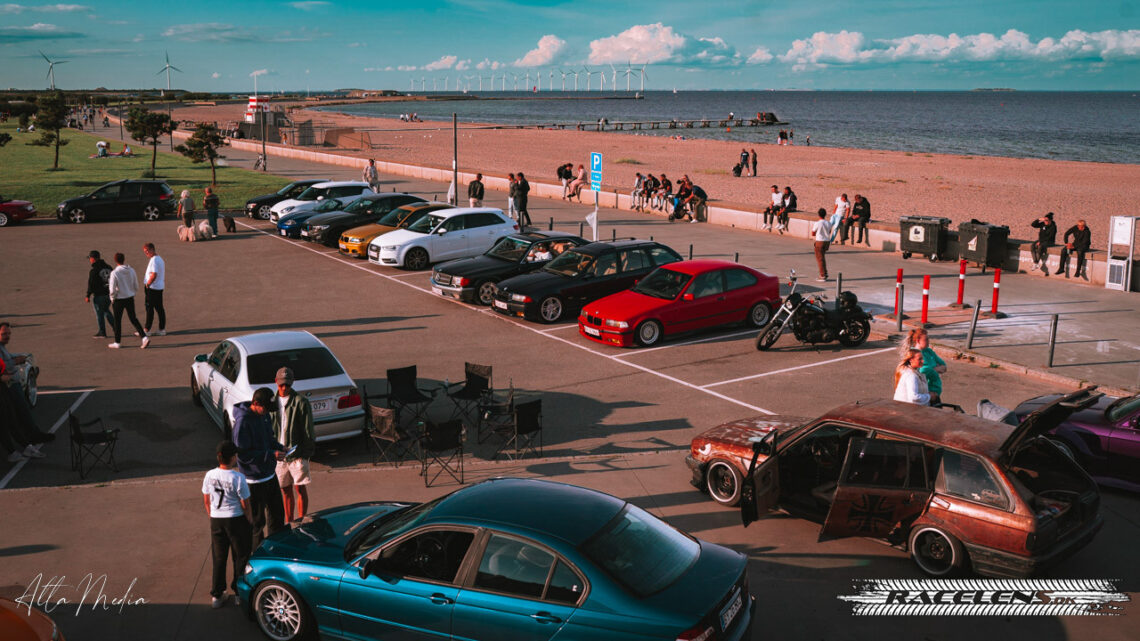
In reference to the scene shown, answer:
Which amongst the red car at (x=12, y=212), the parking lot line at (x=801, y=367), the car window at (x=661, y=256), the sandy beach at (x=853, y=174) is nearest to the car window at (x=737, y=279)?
the car window at (x=661, y=256)

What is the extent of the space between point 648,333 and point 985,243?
37.6ft

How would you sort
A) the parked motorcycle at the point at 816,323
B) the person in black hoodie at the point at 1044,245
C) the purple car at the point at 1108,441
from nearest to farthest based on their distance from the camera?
the purple car at the point at 1108,441 < the parked motorcycle at the point at 816,323 < the person in black hoodie at the point at 1044,245

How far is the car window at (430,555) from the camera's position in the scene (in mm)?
6023

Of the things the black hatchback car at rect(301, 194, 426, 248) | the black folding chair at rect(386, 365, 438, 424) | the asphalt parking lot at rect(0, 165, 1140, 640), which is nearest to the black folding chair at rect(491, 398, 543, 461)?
the asphalt parking lot at rect(0, 165, 1140, 640)

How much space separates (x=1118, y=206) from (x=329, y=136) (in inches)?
2233

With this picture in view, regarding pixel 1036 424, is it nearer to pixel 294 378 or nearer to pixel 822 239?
pixel 294 378

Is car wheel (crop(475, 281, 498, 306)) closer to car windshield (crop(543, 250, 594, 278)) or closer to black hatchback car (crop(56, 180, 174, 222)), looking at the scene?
car windshield (crop(543, 250, 594, 278))

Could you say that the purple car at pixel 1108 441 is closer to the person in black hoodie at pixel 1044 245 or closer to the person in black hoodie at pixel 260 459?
the person in black hoodie at pixel 260 459

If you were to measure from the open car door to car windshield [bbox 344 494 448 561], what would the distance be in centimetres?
371

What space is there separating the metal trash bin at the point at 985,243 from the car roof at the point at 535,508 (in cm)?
1962

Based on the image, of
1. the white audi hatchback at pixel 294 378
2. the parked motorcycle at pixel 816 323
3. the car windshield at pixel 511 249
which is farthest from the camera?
the car windshield at pixel 511 249

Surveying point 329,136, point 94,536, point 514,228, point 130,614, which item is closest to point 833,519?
point 130,614

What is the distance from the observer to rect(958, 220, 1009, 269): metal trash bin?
22.9 metres

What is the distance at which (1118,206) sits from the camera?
130 ft
